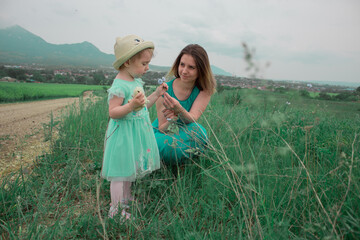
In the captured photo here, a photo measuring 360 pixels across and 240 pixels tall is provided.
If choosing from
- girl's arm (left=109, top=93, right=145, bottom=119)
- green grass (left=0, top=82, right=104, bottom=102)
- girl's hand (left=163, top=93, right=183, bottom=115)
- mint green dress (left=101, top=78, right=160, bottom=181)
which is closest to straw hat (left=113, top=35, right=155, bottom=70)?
mint green dress (left=101, top=78, right=160, bottom=181)

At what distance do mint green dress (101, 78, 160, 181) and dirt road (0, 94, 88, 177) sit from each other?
0.82 meters

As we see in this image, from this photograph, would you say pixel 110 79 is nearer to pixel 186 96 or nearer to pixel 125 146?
pixel 186 96

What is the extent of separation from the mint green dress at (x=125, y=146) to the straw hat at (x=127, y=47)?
0.62ft

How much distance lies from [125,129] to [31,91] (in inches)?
278

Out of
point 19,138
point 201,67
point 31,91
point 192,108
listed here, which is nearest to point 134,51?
point 201,67

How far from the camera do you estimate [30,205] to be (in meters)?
1.88

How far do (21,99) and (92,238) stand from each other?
6756 mm

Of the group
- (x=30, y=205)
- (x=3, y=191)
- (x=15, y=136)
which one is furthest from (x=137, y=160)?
(x=15, y=136)

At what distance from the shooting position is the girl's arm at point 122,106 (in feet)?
5.45

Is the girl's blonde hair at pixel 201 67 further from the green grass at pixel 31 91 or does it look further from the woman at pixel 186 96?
the green grass at pixel 31 91

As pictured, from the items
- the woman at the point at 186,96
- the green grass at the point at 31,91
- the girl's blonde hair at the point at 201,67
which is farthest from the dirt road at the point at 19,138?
the girl's blonde hair at the point at 201,67

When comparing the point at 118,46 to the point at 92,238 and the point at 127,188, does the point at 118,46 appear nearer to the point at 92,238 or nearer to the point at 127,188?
the point at 127,188

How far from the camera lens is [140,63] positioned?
189 centimetres

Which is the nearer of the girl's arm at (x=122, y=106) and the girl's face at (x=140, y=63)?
the girl's arm at (x=122, y=106)
